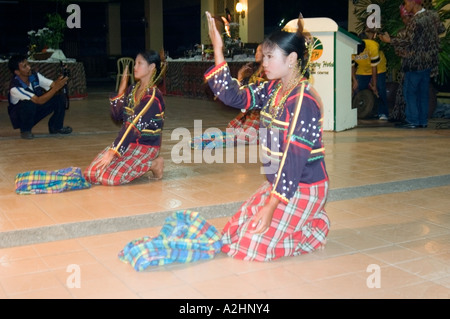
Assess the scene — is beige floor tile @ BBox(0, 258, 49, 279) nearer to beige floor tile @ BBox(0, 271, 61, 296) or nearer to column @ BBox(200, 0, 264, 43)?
beige floor tile @ BBox(0, 271, 61, 296)

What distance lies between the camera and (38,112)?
26.7ft

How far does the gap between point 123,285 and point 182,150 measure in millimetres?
3984

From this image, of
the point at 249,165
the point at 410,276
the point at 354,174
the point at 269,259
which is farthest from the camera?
the point at 249,165

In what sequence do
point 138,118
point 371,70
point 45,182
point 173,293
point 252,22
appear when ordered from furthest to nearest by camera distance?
point 252,22
point 371,70
point 138,118
point 45,182
point 173,293

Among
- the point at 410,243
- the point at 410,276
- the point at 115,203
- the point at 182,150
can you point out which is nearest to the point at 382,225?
the point at 410,243

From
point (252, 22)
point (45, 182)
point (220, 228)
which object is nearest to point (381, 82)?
point (220, 228)

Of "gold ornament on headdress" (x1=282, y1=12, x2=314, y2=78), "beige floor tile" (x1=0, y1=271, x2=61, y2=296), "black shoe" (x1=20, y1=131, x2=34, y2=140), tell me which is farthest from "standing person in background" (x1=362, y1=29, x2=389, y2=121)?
"beige floor tile" (x1=0, y1=271, x2=61, y2=296)

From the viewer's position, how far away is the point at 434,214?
461 cm

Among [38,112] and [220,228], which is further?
[38,112]

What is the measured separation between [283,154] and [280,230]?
454 millimetres

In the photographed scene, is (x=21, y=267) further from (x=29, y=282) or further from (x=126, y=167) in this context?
(x=126, y=167)

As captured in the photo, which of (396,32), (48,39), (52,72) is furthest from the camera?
(48,39)

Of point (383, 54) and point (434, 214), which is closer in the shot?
point (434, 214)

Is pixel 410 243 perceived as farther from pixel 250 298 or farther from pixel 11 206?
pixel 11 206
